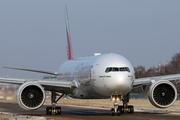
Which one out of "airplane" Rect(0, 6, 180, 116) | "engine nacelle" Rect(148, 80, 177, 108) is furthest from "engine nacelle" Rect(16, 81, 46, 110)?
"engine nacelle" Rect(148, 80, 177, 108)

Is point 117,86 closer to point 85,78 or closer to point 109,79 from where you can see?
point 109,79

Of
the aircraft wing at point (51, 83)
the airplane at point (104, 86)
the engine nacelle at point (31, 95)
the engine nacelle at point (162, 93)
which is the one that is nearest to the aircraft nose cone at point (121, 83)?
the airplane at point (104, 86)


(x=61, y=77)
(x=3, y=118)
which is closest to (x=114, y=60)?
(x=3, y=118)

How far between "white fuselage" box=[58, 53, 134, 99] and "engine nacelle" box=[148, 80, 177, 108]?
68.2 inches

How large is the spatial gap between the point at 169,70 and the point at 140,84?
59.3 meters

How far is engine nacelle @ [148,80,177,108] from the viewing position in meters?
23.4

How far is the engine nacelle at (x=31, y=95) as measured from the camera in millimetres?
23102

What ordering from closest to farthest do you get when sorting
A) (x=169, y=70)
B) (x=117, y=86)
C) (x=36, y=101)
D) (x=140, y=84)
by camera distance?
(x=117, y=86) → (x=36, y=101) → (x=140, y=84) → (x=169, y=70)

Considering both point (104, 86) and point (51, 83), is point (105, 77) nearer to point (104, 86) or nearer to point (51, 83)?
point (104, 86)

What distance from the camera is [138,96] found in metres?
51.3

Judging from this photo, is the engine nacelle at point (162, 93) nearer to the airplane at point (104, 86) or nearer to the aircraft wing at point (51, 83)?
the airplane at point (104, 86)

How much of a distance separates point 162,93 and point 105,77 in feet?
12.9

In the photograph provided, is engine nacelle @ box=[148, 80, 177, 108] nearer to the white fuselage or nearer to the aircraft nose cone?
the white fuselage

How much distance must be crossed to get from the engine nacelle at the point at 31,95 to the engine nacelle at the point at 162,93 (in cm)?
643
